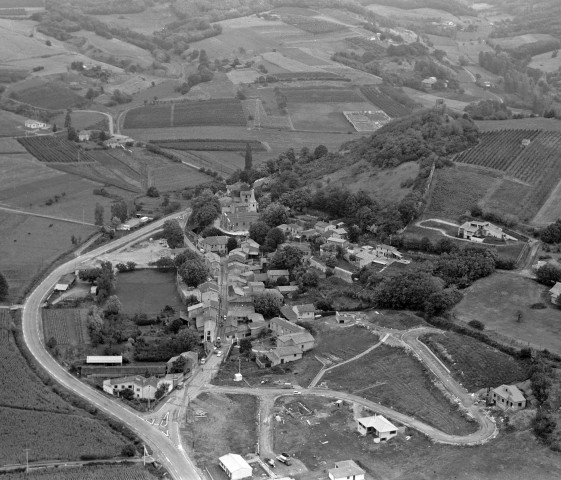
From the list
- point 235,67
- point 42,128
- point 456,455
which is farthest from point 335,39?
point 456,455

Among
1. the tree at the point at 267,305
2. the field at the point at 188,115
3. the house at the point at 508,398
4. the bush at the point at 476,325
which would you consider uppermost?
the house at the point at 508,398

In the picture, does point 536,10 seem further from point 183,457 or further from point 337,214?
point 183,457

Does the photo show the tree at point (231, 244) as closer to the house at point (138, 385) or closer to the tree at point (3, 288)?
the tree at point (3, 288)

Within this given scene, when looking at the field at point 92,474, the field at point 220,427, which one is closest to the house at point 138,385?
the field at point 220,427

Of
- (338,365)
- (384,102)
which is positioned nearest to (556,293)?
(338,365)

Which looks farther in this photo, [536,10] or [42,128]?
[536,10]

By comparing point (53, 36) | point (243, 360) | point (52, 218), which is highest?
point (243, 360)

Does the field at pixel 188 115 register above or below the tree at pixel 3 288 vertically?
below
